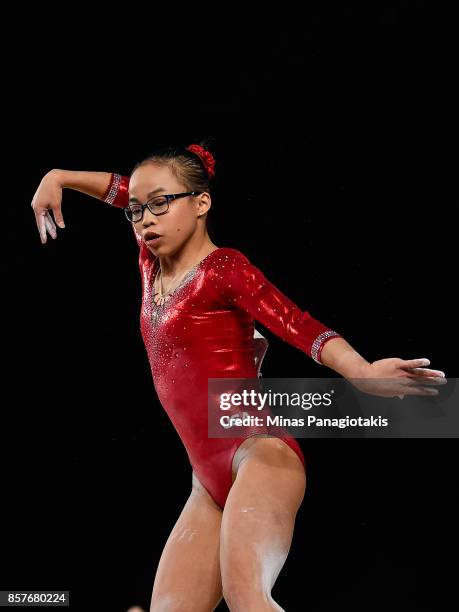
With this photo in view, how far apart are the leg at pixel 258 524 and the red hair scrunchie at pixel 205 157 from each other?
681mm

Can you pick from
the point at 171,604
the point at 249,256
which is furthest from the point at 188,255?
the point at 249,256

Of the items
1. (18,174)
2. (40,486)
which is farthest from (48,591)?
(18,174)

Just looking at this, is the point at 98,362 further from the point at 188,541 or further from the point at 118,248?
the point at 188,541

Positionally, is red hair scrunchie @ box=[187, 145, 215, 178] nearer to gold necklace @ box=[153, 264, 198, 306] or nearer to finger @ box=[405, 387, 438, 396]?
gold necklace @ box=[153, 264, 198, 306]

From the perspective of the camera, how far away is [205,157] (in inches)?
90.6

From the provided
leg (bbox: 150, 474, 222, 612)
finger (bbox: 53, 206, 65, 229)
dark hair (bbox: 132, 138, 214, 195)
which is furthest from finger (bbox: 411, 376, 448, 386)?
finger (bbox: 53, 206, 65, 229)

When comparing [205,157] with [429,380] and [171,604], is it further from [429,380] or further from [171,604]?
[171,604]

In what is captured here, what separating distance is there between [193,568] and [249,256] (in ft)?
4.17

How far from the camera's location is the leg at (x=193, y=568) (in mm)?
2088

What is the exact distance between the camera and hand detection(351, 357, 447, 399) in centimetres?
176

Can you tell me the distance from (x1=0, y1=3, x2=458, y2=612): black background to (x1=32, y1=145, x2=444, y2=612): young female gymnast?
813 millimetres

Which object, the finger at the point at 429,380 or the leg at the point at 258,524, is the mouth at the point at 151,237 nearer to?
the leg at the point at 258,524

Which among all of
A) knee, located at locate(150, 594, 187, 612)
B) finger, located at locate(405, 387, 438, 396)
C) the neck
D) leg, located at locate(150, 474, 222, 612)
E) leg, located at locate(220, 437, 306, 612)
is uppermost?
the neck

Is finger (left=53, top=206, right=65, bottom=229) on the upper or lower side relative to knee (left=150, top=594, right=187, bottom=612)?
upper
